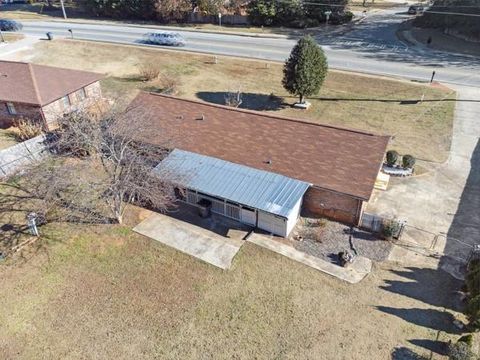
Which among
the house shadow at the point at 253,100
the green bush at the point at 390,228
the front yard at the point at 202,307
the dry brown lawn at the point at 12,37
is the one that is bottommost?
the front yard at the point at 202,307

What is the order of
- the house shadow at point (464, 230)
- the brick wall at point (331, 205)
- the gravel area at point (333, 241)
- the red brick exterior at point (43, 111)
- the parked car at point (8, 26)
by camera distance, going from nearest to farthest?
the house shadow at point (464, 230), the gravel area at point (333, 241), the brick wall at point (331, 205), the red brick exterior at point (43, 111), the parked car at point (8, 26)

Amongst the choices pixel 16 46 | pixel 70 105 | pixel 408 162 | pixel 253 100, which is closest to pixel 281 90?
pixel 253 100

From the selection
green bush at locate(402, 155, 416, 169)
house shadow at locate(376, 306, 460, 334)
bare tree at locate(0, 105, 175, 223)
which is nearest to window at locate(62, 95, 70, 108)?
bare tree at locate(0, 105, 175, 223)

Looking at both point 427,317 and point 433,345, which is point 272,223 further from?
point 433,345

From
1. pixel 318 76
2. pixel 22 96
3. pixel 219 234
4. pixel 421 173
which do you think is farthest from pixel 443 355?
pixel 22 96

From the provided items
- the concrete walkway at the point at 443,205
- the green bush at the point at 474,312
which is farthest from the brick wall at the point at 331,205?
the green bush at the point at 474,312

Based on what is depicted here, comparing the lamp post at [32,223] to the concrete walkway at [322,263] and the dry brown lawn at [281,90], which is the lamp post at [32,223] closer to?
the concrete walkway at [322,263]

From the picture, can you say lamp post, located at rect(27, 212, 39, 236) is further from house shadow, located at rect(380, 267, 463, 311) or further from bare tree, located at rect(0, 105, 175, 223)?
house shadow, located at rect(380, 267, 463, 311)

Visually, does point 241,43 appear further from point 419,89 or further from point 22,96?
point 22,96
